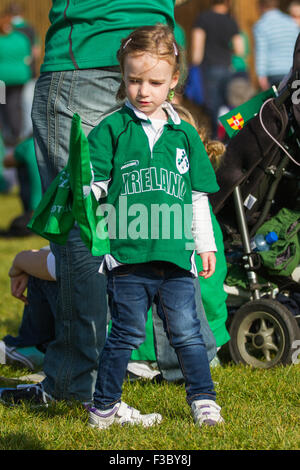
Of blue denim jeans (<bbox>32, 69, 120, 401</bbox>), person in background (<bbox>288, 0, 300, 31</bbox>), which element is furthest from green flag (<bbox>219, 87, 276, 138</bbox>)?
person in background (<bbox>288, 0, 300, 31</bbox>)

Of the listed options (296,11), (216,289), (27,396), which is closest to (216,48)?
(296,11)

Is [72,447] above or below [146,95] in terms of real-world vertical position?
below

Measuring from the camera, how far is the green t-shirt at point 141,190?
2992 millimetres

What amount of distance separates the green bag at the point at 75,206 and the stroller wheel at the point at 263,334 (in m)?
1.30

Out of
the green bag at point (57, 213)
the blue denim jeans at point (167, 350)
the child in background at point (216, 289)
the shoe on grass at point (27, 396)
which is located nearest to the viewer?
the green bag at point (57, 213)

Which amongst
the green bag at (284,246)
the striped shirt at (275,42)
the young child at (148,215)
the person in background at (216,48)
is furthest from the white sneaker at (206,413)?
the person in background at (216,48)

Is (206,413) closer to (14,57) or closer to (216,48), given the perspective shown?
(216,48)

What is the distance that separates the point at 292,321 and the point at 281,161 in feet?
2.53

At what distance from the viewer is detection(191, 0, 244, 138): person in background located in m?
10.3

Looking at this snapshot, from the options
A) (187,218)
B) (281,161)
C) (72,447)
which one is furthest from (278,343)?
(72,447)

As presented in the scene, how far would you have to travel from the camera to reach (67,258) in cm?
343

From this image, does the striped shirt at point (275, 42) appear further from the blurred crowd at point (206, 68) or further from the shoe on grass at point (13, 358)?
the shoe on grass at point (13, 358)

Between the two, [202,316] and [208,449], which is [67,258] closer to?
[202,316]

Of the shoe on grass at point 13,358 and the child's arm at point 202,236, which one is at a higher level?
the child's arm at point 202,236
